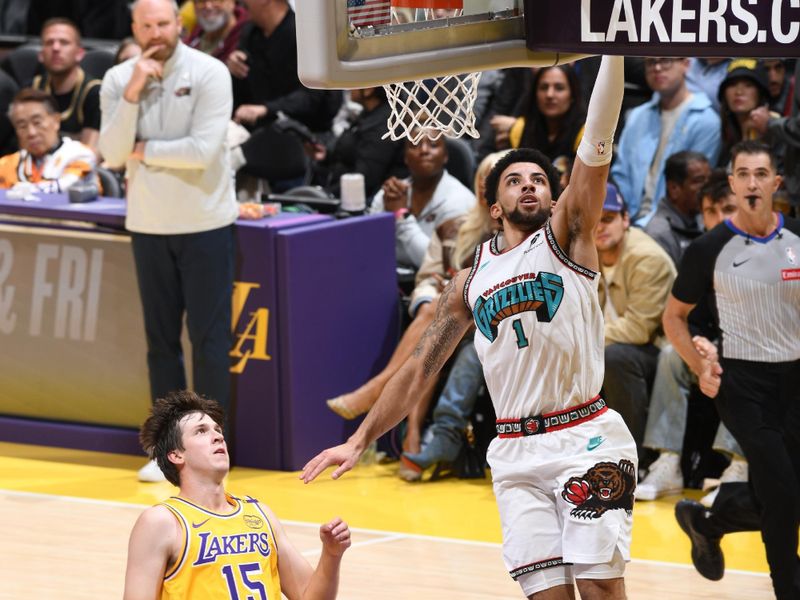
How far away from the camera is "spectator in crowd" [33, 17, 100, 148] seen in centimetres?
1154

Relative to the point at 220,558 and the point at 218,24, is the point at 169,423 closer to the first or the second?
the point at 220,558

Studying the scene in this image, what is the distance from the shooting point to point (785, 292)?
694cm

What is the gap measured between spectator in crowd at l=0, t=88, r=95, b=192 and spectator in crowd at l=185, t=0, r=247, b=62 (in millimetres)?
2054

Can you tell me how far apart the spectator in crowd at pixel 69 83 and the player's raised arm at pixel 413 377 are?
6394 millimetres

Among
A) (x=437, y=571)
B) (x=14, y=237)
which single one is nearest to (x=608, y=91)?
(x=437, y=571)

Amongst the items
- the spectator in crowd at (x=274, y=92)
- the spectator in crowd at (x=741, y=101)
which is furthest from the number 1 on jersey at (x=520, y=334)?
the spectator in crowd at (x=274, y=92)

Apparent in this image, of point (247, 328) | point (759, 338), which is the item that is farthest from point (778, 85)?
point (247, 328)

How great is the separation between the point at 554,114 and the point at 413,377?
15.0 ft

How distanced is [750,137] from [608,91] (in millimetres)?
4759

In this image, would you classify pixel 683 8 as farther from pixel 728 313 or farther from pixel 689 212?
pixel 689 212

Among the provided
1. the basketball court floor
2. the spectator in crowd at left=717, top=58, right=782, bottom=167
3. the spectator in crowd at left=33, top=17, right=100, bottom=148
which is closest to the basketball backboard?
the basketball court floor

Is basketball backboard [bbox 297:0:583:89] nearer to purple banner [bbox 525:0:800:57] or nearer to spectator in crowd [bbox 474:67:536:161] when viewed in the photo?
purple banner [bbox 525:0:800:57]

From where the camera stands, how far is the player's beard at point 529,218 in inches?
213

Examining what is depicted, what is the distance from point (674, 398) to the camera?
8.38 metres
